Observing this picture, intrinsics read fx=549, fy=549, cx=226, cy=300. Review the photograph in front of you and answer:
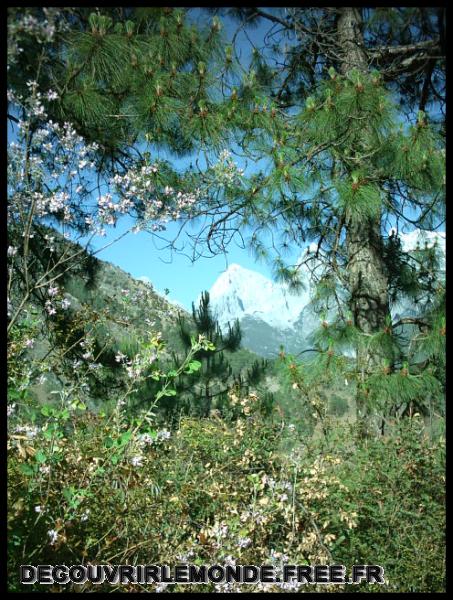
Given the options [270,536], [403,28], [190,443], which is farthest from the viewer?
[403,28]

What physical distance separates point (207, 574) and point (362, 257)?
2572 millimetres

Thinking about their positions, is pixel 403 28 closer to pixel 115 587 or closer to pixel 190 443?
pixel 190 443

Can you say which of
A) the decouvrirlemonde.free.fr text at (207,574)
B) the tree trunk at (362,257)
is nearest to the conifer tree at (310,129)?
the tree trunk at (362,257)

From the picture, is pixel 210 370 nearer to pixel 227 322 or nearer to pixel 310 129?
pixel 227 322

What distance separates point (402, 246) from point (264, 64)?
1.77m

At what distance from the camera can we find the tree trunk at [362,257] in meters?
3.93

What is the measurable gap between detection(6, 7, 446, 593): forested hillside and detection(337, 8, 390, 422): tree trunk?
15mm

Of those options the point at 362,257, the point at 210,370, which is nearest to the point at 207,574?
the point at 210,370

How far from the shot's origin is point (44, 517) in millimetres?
1976

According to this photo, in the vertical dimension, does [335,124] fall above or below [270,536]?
above

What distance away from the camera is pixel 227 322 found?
4188mm

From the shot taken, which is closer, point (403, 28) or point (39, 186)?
point (39, 186)

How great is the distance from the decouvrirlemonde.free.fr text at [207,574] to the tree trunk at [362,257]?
6.28 ft
